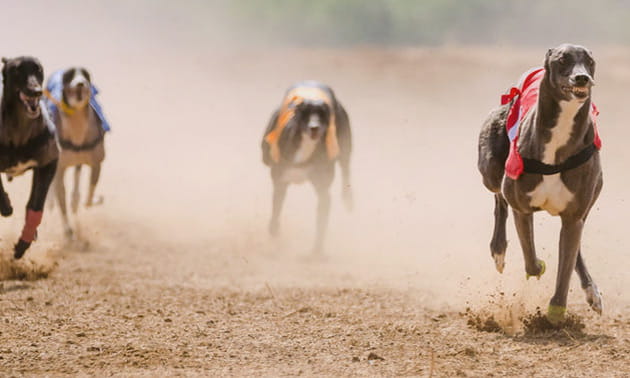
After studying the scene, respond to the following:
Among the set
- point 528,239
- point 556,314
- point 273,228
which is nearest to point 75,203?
point 273,228

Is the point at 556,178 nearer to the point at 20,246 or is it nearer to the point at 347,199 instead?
the point at 20,246

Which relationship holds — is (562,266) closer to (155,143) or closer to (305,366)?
(305,366)

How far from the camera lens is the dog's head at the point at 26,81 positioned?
6637 mm

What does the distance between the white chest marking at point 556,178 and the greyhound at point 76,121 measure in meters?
5.32

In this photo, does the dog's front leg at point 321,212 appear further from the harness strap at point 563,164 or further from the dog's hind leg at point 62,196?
the harness strap at point 563,164

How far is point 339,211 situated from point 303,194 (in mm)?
1603

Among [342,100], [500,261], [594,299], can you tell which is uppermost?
[342,100]

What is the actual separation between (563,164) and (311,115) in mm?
4938

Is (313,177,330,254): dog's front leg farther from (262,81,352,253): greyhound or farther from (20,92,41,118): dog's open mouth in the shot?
(20,92,41,118): dog's open mouth

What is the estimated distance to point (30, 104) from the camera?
6.65 m

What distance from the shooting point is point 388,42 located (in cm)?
2666

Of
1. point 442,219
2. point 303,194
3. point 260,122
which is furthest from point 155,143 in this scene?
point 442,219

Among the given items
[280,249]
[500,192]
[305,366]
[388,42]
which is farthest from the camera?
[388,42]

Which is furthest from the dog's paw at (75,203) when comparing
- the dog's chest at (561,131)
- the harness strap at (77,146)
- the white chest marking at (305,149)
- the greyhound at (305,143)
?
the dog's chest at (561,131)
